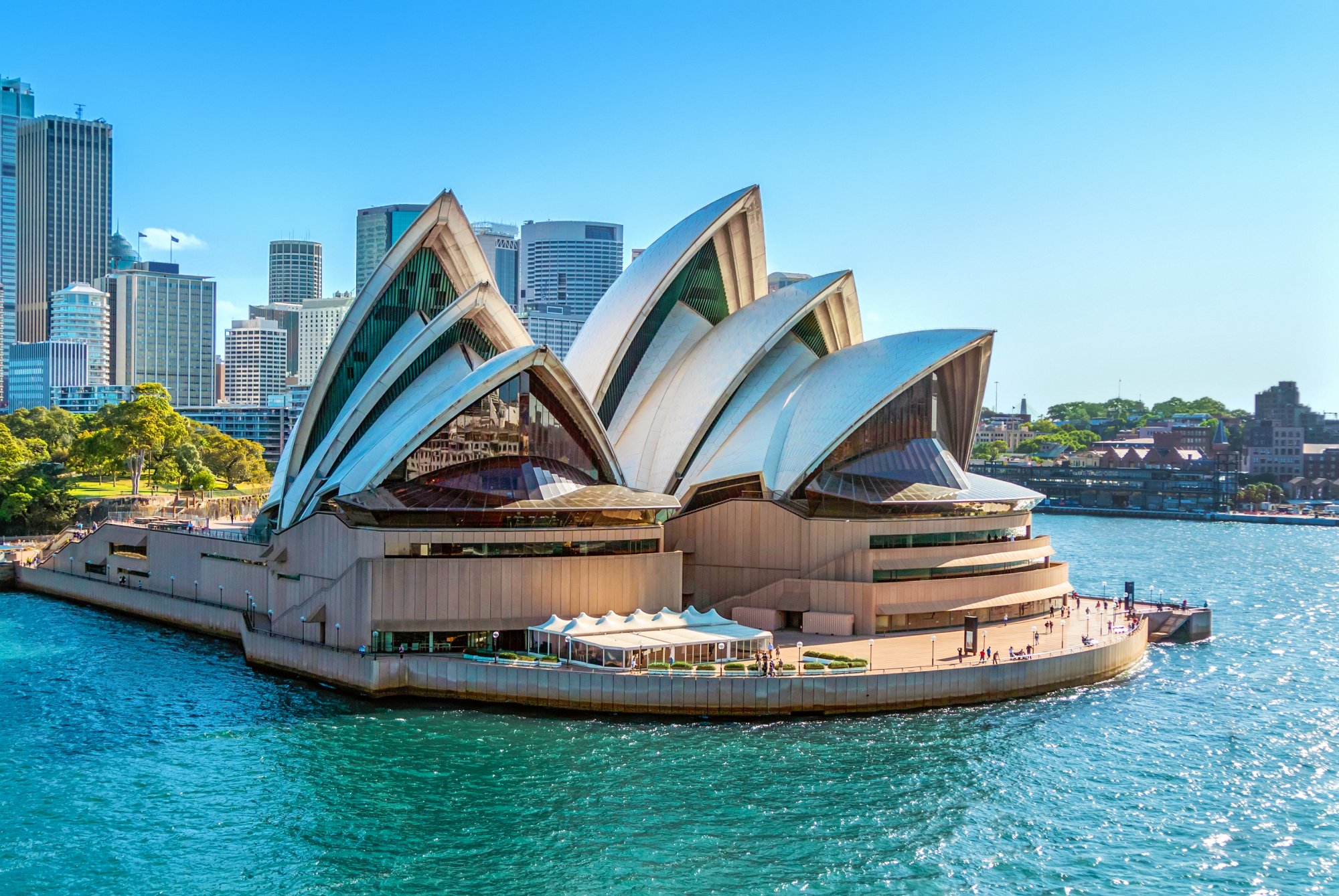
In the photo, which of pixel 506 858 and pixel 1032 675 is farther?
pixel 1032 675

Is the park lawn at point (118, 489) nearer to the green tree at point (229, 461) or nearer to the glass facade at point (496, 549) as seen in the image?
the green tree at point (229, 461)

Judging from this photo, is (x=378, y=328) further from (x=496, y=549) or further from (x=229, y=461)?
(x=229, y=461)

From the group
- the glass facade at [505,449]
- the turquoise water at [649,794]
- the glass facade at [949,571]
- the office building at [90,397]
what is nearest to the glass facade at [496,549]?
the glass facade at [505,449]

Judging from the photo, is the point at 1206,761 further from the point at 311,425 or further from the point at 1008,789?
the point at 311,425

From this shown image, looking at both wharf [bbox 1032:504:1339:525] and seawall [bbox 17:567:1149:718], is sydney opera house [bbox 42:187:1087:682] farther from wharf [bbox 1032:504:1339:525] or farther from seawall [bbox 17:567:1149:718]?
wharf [bbox 1032:504:1339:525]

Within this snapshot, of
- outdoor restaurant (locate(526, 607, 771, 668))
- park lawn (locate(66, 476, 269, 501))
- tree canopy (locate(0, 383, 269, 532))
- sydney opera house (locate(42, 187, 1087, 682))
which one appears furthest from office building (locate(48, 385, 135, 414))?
outdoor restaurant (locate(526, 607, 771, 668))

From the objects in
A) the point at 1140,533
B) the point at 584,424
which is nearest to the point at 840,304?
the point at 584,424

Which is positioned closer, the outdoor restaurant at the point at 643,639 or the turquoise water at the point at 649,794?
the turquoise water at the point at 649,794
